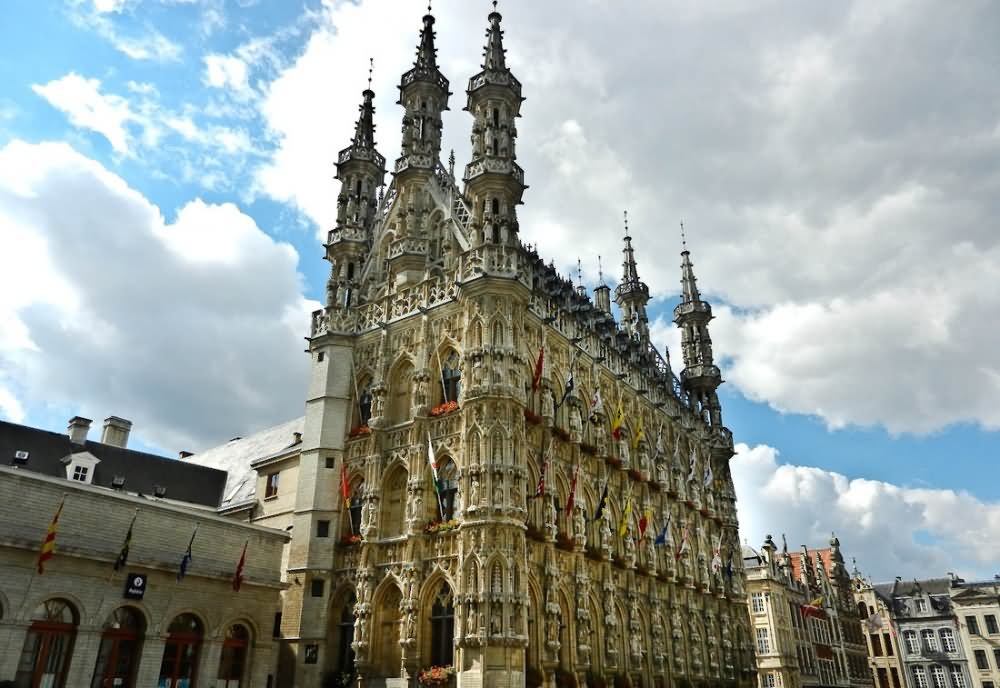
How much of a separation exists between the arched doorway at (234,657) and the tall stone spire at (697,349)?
35.2 m

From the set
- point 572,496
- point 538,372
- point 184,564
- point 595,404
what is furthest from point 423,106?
point 184,564

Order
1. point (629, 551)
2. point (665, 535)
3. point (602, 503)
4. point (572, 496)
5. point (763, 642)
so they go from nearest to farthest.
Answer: point (572, 496), point (602, 503), point (629, 551), point (665, 535), point (763, 642)

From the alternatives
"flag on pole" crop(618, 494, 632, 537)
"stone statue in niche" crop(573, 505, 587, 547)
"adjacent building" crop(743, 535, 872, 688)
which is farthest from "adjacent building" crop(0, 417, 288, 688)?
"adjacent building" crop(743, 535, 872, 688)

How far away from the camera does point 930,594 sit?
303ft

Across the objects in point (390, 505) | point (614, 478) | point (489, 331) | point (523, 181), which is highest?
point (523, 181)

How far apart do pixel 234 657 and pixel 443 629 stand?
8.35 m

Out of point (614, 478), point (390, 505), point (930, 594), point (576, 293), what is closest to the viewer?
point (390, 505)

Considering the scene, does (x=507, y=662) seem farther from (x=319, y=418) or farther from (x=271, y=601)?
(x=319, y=418)

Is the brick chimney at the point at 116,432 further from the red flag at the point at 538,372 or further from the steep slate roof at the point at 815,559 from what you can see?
the steep slate roof at the point at 815,559

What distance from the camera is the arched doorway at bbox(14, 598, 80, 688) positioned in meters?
22.9

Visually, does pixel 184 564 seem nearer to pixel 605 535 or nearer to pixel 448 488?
pixel 448 488

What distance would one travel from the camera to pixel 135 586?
1017 inches

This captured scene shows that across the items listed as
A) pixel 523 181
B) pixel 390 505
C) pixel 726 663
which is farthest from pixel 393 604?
pixel 726 663

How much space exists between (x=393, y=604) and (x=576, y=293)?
1980 cm
